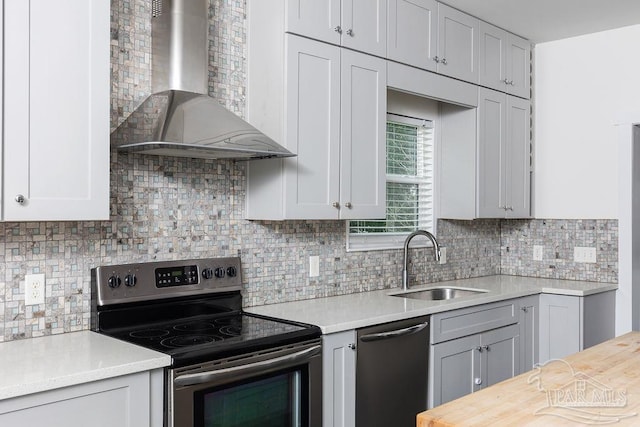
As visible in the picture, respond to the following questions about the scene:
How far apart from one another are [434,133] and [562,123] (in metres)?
1.00

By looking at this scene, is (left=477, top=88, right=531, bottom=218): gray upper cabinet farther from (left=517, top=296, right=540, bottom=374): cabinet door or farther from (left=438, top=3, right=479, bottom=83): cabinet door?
(left=517, top=296, right=540, bottom=374): cabinet door

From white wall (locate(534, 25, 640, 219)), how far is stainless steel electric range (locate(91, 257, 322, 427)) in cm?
264

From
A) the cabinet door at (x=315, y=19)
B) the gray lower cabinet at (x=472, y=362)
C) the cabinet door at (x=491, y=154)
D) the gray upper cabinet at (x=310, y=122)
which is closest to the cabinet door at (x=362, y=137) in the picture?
the gray upper cabinet at (x=310, y=122)

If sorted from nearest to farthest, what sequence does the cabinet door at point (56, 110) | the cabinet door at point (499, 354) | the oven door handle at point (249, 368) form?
the cabinet door at point (56, 110), the oven door handle at point (249, 368), the cabinet door at point (499, 354)

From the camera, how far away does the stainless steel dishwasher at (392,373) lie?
282cm

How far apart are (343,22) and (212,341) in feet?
5.63

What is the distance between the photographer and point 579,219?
437 centimetres

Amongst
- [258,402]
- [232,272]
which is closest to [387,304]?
[232,272]

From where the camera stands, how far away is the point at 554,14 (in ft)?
12.9

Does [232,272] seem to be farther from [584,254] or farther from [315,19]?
[584,254]

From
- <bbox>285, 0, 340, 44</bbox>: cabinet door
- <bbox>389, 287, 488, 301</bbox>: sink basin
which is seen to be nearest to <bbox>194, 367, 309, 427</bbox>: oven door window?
<bbox>389, 287, 488, 301</bbox>: sink basin

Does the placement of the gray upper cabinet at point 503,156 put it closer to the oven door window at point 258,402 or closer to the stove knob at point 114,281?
the oven door window at point 258,402

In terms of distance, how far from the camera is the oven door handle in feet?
6.88

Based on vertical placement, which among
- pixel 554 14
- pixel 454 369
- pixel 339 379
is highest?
pixel 554 14
